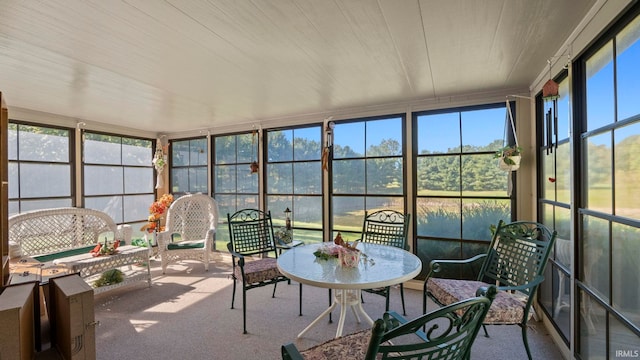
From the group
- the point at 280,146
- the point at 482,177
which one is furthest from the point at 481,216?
the point at 280,146

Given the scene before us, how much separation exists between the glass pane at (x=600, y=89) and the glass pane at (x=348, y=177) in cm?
246

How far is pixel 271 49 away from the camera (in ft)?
6.97

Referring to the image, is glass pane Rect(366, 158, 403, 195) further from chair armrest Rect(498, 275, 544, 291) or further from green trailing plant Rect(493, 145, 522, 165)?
chair armrest Rect(498, 275, 544, 291)

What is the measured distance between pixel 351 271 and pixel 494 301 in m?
1.03

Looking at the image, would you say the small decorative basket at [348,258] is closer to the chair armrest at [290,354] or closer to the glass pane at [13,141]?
the chair armrest at [290,354]

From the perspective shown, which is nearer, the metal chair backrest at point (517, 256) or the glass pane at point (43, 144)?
the metal chair backrest at point (517, 256)

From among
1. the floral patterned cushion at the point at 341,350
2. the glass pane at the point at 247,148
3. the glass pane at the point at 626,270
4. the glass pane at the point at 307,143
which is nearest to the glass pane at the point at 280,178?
the glass pane at the point at 307,143

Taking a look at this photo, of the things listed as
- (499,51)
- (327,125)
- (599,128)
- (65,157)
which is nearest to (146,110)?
(65,157)

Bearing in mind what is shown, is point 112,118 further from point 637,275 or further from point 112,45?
point 637,275

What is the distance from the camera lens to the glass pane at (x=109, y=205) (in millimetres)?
4547

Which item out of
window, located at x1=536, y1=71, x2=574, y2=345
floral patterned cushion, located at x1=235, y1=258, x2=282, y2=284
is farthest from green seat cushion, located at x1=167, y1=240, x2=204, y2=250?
window, located at x1=536, y1=71, x2=574, y2=345

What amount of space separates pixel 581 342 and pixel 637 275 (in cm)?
88

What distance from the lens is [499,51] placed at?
7.18 feet

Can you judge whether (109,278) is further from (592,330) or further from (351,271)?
(592,330)
